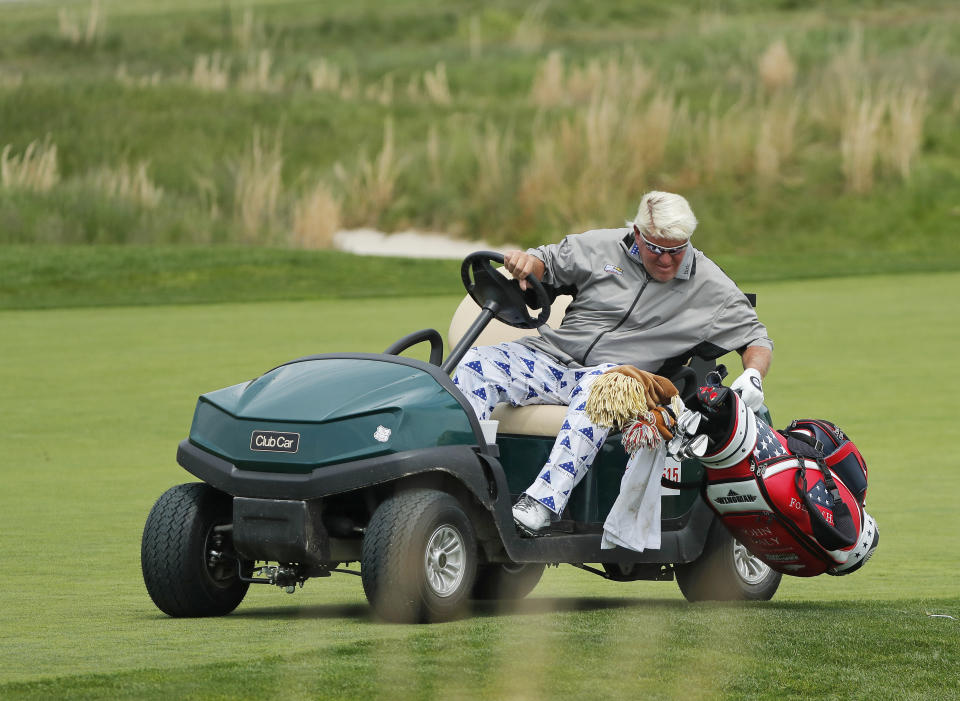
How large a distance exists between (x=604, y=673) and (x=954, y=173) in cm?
1851

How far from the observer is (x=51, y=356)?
1084 centimetres

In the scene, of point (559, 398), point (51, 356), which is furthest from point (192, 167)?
point (559, 398)

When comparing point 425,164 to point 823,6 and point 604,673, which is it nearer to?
point 604,673

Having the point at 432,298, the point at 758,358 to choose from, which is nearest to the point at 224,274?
the point at 432,298

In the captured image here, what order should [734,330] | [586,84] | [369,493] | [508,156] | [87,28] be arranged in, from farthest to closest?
1. [87,28]
2. [586,84]
3. [508,156]
4. [734,330]
5. [369,493]

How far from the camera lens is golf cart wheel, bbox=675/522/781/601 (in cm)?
549

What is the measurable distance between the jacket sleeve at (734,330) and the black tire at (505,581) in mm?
916

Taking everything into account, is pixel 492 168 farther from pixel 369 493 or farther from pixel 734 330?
pixel 369 493

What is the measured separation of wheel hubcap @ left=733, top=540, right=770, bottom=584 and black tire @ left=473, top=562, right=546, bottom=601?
2.07ft

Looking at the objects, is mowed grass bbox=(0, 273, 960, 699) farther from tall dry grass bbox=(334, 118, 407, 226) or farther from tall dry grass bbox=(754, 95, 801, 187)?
tall dry grass bbox=(754, 95, 801, 187)

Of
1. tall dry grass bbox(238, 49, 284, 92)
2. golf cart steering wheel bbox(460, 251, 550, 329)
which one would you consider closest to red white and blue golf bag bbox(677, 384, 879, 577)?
golf cart steering wheel bbox(460, 251, 550, 329)


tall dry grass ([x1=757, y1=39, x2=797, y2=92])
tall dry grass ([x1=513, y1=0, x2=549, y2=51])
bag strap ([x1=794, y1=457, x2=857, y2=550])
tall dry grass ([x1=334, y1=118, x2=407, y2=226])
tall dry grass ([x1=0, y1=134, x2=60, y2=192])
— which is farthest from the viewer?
tall dry grass ([x1=513, y1=0, x2=549, y2=51])

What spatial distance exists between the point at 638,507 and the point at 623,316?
73 centimetres

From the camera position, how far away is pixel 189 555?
188 inches
